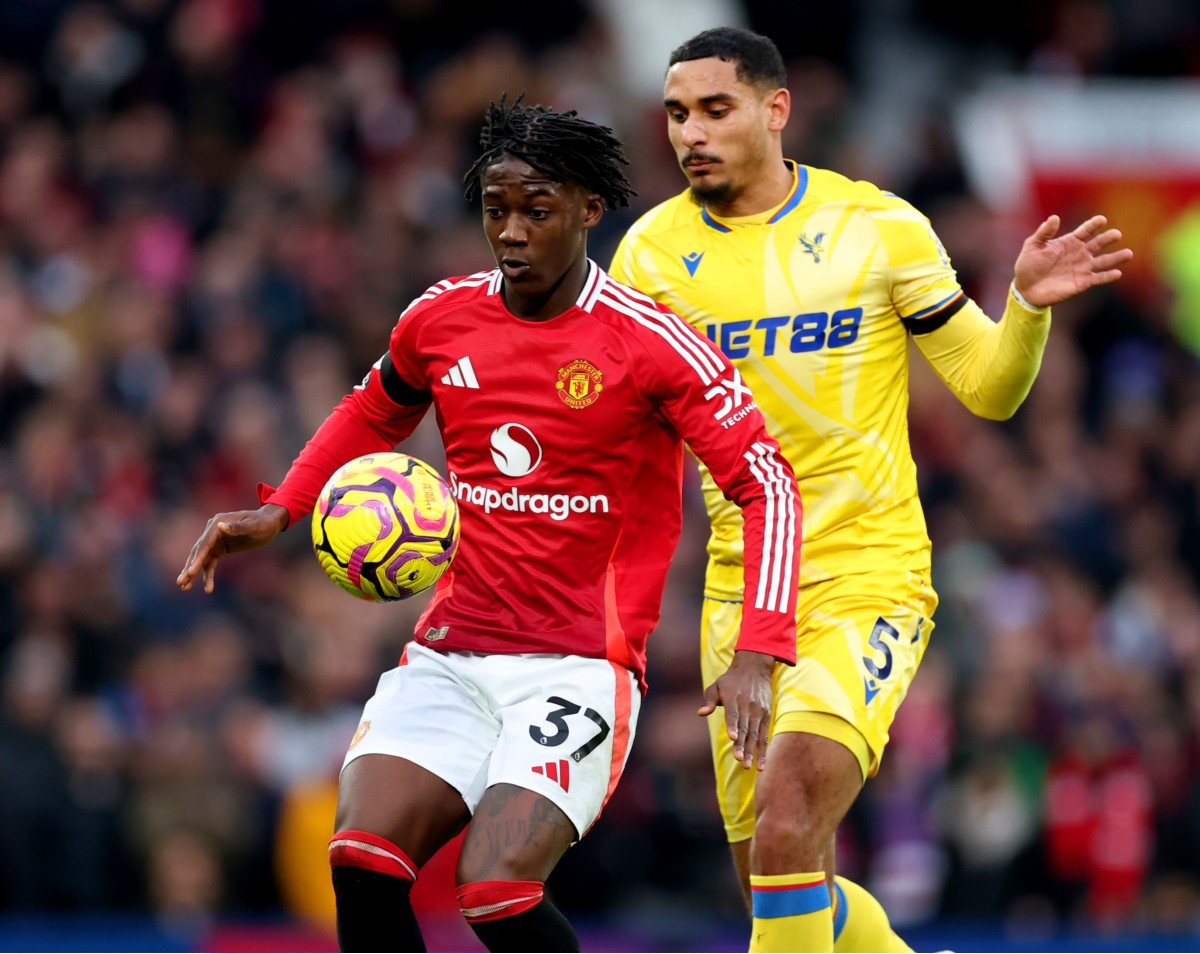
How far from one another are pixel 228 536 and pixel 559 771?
45.5 inches

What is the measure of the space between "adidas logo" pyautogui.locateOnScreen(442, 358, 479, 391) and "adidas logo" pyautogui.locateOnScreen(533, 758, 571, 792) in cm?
106

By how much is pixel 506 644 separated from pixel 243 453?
5.95 m

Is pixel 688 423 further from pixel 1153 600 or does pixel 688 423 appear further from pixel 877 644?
pixel 1153 600

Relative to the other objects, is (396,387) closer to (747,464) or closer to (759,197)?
(747,464)

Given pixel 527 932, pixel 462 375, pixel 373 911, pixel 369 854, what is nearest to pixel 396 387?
pixel 462 375

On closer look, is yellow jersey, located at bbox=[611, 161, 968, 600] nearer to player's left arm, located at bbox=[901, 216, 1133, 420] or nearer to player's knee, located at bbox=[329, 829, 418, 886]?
player's left arm, located at bbox=[901, 216, 1133, 420]

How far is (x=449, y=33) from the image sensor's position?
49.7 feet

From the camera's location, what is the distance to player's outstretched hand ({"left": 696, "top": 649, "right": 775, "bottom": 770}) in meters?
5.39

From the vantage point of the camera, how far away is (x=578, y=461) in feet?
19.1

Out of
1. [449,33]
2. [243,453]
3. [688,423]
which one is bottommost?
[243,453]


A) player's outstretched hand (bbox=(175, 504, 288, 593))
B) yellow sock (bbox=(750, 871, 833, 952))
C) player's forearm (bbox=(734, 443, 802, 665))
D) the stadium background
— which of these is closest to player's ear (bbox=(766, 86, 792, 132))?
player's forearm (bbox=(734, 443, 802, 665))

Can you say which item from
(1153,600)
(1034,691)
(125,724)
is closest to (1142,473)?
(1153,600)

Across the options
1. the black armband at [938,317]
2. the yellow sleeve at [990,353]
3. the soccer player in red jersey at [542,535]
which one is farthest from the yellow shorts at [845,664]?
the black armband at [938,317]

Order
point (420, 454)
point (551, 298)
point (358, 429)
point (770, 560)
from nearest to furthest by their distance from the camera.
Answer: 1. point (770, 560)
2. point (551, 298)
3. point (358, 429)
4. point (420, 454)
